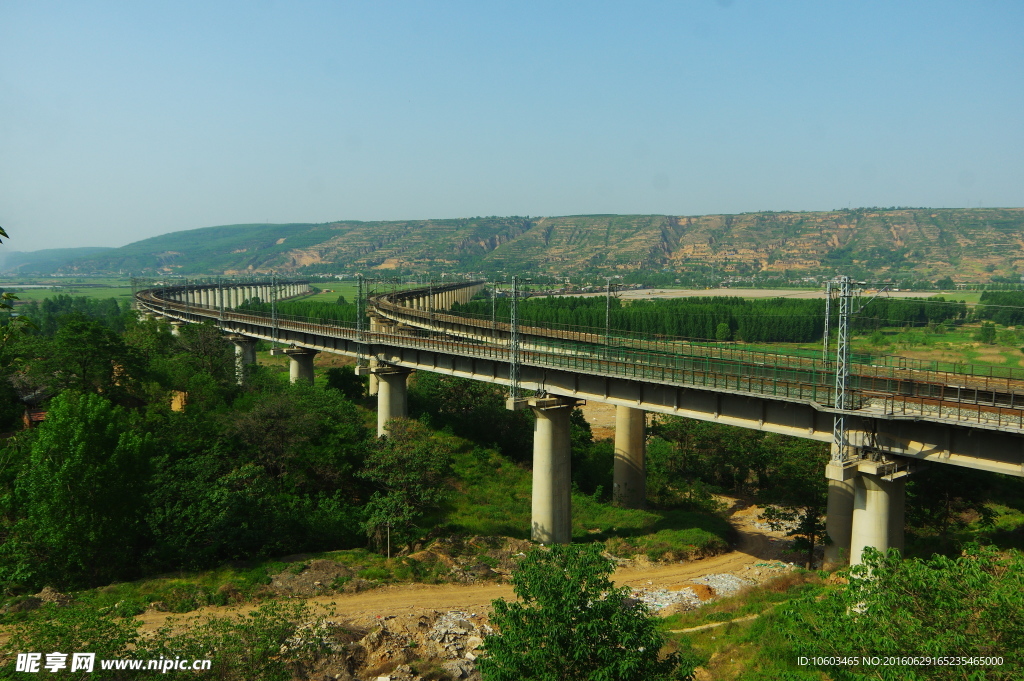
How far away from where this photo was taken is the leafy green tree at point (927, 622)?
13641mm

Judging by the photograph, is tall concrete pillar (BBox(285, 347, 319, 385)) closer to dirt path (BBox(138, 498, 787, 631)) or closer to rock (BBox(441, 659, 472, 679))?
dirt path (BBox(138, 498, 787, 631))

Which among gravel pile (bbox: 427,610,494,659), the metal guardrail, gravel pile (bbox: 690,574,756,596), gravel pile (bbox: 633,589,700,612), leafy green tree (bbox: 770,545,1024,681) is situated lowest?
gravel pile (bbox: 690,574,756,596)

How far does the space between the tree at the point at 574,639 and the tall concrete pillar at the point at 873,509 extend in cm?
1662

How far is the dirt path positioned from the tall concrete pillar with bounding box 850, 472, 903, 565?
9371 mm

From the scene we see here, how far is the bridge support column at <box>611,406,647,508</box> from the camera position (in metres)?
50.4

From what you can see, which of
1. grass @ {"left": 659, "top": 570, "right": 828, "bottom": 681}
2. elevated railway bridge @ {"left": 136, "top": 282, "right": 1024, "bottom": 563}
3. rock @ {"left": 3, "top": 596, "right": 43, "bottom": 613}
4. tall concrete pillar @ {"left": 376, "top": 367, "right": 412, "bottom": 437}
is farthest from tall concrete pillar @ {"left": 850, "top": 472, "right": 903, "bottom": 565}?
tall concrete pillar @ {"left": 376, "top": 367, "right": 412, "bottom": 437}

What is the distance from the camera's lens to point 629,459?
50.7 metres

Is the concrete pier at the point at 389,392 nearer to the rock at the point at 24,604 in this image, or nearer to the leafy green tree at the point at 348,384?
the leafy green tree at the point at 348,384

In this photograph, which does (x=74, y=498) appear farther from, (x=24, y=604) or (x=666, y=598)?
(x=666, y=598)

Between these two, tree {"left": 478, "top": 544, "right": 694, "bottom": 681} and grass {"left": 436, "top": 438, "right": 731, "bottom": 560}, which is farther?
grass {"left": 436, "top": 438, "right": 731, "bottom": 560}

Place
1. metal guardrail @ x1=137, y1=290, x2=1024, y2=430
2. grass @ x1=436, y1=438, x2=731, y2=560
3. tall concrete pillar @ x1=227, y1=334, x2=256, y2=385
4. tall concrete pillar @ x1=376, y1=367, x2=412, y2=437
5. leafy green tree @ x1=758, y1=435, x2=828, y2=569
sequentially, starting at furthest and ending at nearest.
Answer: tall concrete pillar @ x1=227, y1=334, x2=256, y2=385 → tall concrete pillar @ x1=376, y1=367, x2=412, y2=437 → grass @ x1=436, y1=438, x2=731, y2=560 → leafy green tree @ x1=758, y1=435, x2=828, y2=569 → metal guardrail @ x1=137, y1=290, x2=1024, y2=430

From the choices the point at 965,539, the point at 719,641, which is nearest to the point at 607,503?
the point at 965,539

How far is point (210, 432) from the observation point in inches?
1753

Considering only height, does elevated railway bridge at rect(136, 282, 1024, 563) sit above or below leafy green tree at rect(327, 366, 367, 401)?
above
